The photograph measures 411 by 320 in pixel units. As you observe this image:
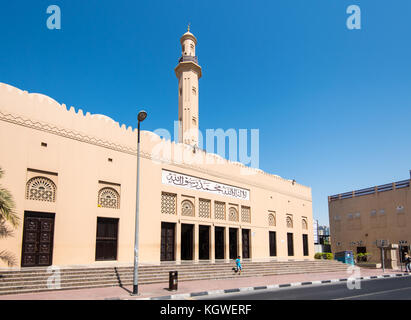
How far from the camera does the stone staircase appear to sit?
11.7 meters

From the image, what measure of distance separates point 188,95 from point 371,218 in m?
24.5

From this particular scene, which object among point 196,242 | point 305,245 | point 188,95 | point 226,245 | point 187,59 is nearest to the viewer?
point 196,242

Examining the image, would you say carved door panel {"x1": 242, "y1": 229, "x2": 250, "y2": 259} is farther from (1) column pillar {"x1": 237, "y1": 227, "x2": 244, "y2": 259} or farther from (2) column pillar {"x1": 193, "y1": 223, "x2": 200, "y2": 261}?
(2) column pillar {"x1": 193, "y1": 223, "x2": 200, "y2": 261}

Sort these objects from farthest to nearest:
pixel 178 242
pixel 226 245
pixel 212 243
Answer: pixel 226 245 < pixel 212 243 < pixel 178 242

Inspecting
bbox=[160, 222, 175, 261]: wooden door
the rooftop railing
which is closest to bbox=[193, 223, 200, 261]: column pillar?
bbox=[160, 222, 175, 261]: wooden door

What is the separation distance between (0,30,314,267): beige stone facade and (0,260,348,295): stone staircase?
1.19m

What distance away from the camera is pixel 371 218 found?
37094 mm

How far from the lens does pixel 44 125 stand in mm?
14562

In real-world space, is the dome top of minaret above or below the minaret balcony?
above

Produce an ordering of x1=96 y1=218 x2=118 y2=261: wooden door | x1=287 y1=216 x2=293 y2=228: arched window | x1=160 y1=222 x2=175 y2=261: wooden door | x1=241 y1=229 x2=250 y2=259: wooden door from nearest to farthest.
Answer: x1=96 y1=218 x2=118 y2=261: wooden door, x1=160 y1=222 x2=175 y2=261: wooden door, x1=241 y1=229 x2=250 y2=259: wooden door, x1=287 y1=216 x2=293 y2=228: arched window

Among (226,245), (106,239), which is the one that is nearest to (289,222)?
(226,245)

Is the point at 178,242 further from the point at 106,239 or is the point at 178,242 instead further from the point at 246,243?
the point at 246,243
